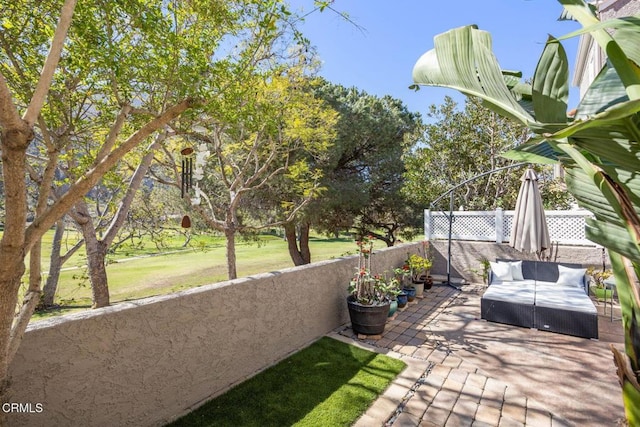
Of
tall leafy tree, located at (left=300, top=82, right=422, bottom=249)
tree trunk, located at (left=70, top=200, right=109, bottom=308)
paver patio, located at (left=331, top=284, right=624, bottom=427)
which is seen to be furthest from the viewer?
tall leafy tree, located at (left=300, top=82, right=422, bottom=249)

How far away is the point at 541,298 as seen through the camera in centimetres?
587

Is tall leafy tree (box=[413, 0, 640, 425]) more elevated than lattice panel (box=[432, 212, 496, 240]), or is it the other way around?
tall leafy tree (box=[413, 0, 640, 425])

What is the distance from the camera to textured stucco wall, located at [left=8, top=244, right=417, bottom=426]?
2404 mm

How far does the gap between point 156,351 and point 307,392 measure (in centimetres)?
179

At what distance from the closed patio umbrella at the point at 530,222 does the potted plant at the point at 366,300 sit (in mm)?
3541

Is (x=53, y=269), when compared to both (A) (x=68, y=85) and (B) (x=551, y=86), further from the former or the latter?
(B) (x=551, y=86)

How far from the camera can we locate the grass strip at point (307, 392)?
3.20 meters

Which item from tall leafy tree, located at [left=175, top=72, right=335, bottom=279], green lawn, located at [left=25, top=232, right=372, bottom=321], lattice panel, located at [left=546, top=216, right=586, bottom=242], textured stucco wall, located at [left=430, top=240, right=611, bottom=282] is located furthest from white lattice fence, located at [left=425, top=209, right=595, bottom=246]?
tall leafy tree, located at [left=175, top=72, right=335, bottom=279]

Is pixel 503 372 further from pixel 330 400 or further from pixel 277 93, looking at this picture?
pixel 277 93

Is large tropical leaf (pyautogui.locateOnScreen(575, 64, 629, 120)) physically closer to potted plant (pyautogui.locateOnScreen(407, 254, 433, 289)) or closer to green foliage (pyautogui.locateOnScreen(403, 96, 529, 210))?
potted plant (pyautogui.locateOnScreen(407, 254, 433, 289))

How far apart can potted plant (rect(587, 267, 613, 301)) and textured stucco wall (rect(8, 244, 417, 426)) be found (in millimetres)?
7078

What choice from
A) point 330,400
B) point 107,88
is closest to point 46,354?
Result: point 107,88

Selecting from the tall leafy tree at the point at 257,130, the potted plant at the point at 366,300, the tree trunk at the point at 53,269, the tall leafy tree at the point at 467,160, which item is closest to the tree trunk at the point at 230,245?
the tall leafy tree at the point at 257,130

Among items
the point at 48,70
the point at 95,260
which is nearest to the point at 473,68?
the point at 48,70
